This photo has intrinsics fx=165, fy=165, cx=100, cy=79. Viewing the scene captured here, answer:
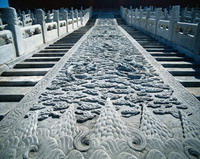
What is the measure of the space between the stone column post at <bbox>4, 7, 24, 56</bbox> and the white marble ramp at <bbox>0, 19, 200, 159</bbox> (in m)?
2.01

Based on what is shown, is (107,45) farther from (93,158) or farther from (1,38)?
(93,158)

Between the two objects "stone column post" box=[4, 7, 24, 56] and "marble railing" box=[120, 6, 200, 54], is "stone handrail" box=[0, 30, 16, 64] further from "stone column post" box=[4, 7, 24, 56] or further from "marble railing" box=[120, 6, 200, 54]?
"marble railing" box=[120, 6, 200, 54]

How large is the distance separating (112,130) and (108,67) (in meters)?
2.91

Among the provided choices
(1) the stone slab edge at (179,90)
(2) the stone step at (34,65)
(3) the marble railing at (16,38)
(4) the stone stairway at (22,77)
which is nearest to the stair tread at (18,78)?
(4) the stone stairway at (22,77)

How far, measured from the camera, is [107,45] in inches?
316

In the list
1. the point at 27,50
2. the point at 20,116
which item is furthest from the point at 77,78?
the point at 27,50

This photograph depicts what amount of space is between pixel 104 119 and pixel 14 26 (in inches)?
184

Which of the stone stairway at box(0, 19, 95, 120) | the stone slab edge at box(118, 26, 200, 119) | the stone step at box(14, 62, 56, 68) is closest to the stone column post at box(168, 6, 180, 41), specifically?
the stone slab edge at box(118, 26, 200, 119)

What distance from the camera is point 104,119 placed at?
108 inches

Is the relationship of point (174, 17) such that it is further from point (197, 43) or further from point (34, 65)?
point (34, 65)

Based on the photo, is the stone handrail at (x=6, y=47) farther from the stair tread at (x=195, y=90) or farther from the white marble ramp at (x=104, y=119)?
the stair tread at (x=195, y=90)

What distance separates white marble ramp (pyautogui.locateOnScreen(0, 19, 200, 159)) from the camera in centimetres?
219

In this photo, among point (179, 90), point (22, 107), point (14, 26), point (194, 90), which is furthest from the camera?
point (14, 26)

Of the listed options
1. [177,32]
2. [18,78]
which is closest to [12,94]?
[18,78]
